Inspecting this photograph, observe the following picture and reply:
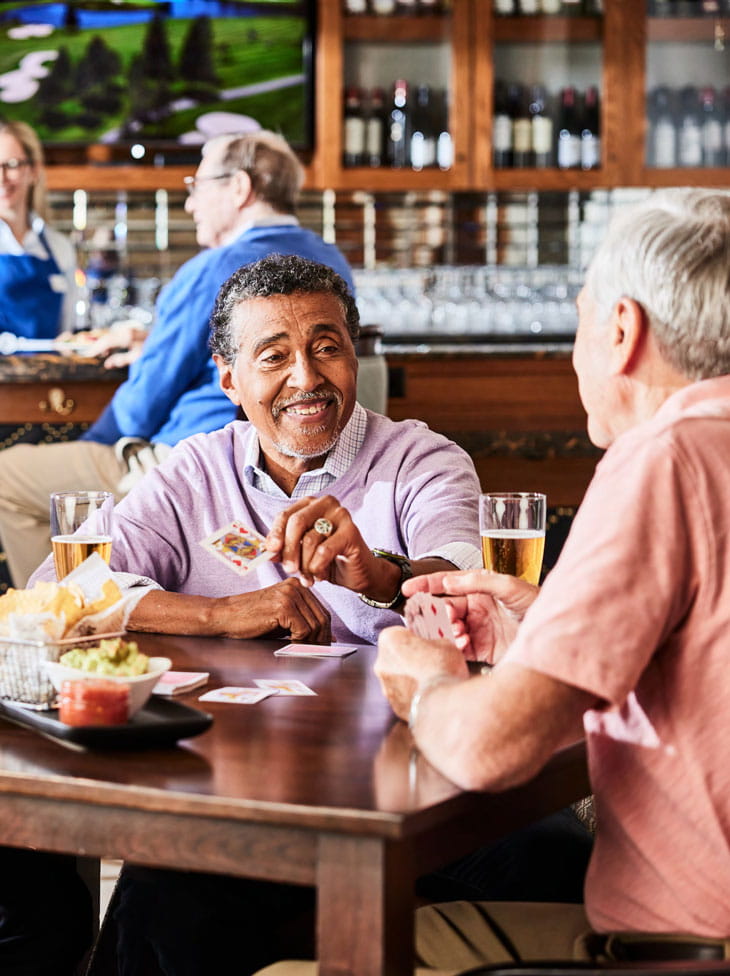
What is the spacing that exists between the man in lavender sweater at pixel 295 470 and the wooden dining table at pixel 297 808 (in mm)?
757

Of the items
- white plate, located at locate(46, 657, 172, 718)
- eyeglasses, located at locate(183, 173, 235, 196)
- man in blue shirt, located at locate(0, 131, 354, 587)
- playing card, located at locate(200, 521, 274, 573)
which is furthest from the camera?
eyeglasses, located at locate(183, 173, 235, 196)

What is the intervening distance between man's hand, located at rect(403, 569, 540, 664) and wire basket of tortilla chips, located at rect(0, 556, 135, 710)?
45 centimetres

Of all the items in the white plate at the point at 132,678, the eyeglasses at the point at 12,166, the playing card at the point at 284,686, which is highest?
the eyeglasses at the point at 12,166

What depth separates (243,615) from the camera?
6.62 feet

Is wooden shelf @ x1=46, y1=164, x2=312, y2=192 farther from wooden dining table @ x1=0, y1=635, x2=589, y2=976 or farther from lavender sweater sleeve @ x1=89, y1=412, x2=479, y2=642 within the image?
wooden dining table @ x1=0, y1=635, x2=589, y2=976

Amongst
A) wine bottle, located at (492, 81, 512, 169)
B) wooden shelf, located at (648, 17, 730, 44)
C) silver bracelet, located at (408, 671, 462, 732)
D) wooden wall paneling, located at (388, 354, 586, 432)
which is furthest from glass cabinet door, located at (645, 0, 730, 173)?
silver bracelet, located at (408, 671, 462, 732)

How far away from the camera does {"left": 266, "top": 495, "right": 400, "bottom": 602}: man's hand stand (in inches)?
76.8

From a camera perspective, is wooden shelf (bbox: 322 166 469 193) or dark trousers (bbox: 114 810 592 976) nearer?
dark trousers (bbox: 114 810 592 976)

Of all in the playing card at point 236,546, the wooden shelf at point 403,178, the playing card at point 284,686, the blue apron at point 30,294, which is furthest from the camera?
the wooden shelf at point 403,178

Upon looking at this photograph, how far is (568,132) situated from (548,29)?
49 cm

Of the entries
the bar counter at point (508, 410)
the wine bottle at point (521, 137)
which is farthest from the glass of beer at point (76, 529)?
the wine bottle at point (521, 137)

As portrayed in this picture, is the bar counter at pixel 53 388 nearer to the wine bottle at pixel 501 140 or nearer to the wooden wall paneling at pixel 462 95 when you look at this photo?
the wooden wall paneling at pixel 462 95

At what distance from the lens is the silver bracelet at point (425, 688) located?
1358mm

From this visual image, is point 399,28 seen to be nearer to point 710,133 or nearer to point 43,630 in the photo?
point 710,133
